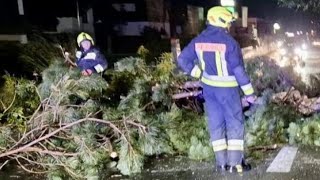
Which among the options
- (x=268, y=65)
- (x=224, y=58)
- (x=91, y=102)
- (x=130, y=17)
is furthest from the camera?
(x=130, y=17)

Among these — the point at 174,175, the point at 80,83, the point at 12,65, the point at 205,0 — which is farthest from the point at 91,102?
the point at 205,0

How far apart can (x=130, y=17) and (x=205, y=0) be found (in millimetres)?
13915

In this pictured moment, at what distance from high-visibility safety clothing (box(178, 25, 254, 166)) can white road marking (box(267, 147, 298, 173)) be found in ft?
1.34

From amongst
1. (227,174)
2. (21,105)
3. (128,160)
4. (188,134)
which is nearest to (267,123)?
(188,134)

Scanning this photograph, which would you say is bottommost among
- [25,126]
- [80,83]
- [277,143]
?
[277,143]

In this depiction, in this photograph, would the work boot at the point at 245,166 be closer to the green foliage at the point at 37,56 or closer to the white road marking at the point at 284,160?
the white road marking at the point at 284,160

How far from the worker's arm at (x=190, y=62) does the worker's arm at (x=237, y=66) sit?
34 centimetres

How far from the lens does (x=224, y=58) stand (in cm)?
491

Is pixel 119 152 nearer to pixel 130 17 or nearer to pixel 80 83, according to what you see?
pixel 80 83

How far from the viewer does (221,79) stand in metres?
4.97

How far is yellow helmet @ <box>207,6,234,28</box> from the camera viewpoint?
Answer: 492 centimetres

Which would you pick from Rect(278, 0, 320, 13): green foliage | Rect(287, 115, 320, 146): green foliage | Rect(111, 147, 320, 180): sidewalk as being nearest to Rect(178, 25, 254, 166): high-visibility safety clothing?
Rect(111, 147, 320, 180): sidewalk

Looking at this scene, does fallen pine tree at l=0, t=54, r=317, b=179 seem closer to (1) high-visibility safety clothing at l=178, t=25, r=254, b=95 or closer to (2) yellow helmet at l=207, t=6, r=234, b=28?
(1) high-visibility safety clothing at l=178, t=25, r=254, b=95

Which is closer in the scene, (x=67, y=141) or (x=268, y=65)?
(x=67, y=141)
